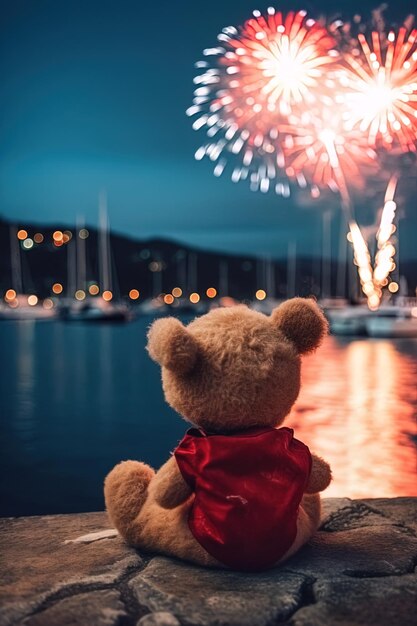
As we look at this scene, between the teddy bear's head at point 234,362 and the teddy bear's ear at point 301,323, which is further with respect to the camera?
the teddy bear's ear at point 301,323

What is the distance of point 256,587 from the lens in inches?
134

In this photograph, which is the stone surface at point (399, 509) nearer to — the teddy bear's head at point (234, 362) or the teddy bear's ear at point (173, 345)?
the teddy bear's head at point (234, 362)

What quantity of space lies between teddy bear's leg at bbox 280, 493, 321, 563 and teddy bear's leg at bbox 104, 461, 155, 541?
2.66 feet

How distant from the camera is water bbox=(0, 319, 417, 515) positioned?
877 cm

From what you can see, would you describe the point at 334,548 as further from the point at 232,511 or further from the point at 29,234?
the point at 29,234

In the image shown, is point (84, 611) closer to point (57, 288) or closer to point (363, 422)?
point (363, 422)

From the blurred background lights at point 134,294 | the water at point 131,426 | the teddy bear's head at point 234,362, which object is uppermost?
the teddy bear's head at point 234,362

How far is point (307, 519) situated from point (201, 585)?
82 centimetres

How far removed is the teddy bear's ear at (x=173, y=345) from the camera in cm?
358

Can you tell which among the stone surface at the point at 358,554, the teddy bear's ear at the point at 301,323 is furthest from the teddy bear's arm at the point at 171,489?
the teddy bear's ear at the point at 301,323

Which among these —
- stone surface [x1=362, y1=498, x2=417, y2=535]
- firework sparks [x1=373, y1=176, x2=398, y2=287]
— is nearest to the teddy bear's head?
stone surface [x1=362, y1=498, x2=417, y2=535]

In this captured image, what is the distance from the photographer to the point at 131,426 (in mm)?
15297

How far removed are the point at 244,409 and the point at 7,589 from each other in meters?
1.34

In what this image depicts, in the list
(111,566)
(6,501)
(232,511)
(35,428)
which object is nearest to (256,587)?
(232,511)
